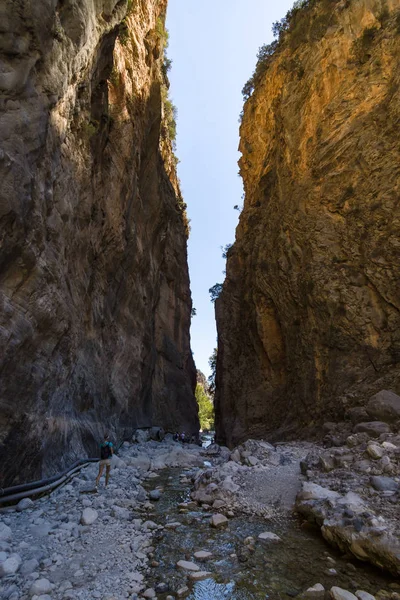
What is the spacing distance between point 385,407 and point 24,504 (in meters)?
9.89

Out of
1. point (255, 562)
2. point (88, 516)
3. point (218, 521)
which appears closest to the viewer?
point (255, 562)

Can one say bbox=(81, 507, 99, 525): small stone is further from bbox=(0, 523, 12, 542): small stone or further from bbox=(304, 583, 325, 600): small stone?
bbox=(304, 583, 325, 600): small stone

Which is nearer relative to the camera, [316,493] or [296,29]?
[316,493]

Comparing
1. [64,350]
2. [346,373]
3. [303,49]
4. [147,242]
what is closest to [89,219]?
[64,350]

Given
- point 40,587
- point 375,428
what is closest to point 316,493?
point 40,587

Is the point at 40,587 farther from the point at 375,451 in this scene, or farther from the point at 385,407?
the point at 385,407

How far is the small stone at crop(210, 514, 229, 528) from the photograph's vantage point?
6.00 m

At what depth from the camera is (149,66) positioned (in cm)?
1847

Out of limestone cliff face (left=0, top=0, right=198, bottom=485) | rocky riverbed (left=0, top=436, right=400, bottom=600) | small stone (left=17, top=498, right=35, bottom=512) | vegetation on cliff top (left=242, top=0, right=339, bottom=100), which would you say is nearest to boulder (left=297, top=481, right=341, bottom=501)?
rocky riverbed (left=0, top=436, right=400, bottom=600)

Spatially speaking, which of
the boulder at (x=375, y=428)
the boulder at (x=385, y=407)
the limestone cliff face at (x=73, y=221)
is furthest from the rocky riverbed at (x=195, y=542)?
the boulder at (x=385, y=407)

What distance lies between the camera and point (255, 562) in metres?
4.66

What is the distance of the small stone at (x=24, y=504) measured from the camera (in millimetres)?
6059

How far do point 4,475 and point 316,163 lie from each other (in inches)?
687

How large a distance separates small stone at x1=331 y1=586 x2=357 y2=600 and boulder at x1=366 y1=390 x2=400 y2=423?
7747mm
